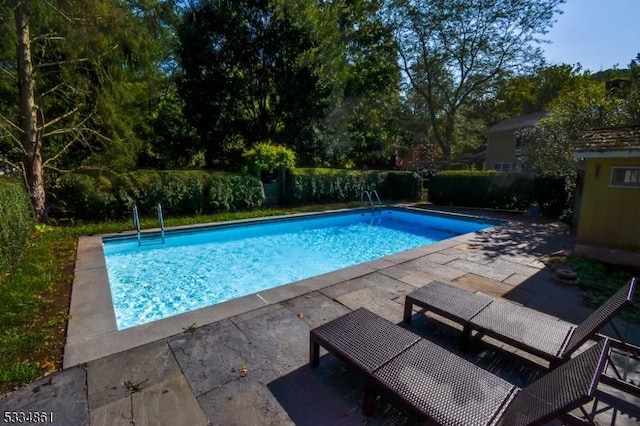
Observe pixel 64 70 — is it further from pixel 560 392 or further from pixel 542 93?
pixel 542 93

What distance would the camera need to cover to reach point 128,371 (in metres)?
2.51

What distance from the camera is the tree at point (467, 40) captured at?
1786cm

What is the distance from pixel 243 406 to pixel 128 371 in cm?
107

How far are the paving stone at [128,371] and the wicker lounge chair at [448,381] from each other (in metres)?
1.29

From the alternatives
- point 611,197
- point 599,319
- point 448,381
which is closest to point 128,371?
point 448,381

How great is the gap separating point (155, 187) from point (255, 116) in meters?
7.60

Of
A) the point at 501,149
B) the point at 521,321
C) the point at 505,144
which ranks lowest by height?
the point at 521,321

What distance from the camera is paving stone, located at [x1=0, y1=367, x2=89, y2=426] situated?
2051 millimetres

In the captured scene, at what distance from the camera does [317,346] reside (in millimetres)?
2596

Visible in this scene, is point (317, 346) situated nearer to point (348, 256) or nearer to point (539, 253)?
point (348, 256)

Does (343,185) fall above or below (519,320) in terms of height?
above

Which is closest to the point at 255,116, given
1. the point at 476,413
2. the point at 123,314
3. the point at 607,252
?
the point at 123,314

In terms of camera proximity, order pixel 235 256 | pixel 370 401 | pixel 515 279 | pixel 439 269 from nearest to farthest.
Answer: pixel 370 401 < pixel 515 279 < pixel 439 269 < pixel 235 256

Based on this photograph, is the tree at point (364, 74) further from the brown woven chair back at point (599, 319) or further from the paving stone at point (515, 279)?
the brown woven chair back at point (599, 319)
